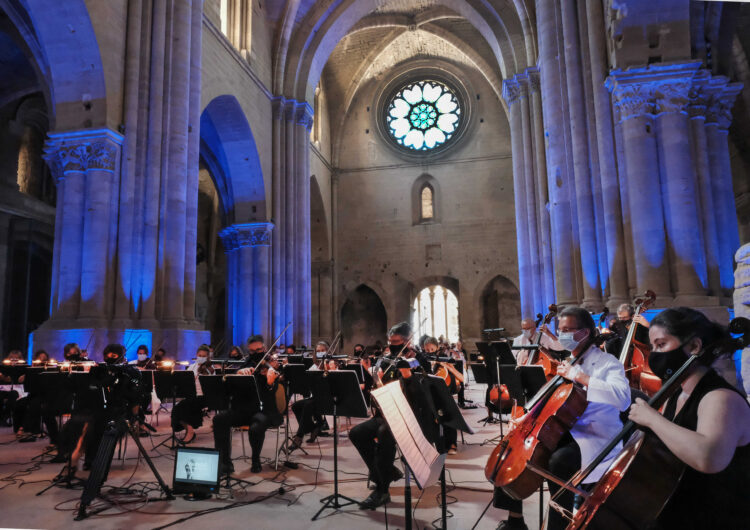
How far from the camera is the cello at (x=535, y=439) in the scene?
3051 mm

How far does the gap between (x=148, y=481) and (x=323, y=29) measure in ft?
63.4

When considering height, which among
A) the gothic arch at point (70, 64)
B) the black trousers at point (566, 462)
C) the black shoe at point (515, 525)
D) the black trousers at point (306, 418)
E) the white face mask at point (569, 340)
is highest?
the gothic arch at point (70, 64)

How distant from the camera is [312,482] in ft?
17.8

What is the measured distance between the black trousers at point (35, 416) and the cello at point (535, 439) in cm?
628

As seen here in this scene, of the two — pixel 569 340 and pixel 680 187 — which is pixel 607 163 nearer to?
pixel 680 187

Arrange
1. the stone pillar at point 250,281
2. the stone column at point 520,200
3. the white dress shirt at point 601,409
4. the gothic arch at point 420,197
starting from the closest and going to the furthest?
the white dress shirt at point 601,409, the stone pillar at point 250,281, the stone column at point 520,200, the gothic arch at point 420,197

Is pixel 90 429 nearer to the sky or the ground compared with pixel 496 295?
nearer to the ground

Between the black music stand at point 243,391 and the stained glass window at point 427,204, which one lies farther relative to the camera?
the stained glass window at point 427,204

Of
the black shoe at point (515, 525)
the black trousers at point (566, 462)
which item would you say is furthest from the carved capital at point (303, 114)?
the black trousers at point (566, 462)

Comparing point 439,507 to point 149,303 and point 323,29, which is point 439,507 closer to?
point 149,303

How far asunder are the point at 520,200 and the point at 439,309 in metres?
9.42

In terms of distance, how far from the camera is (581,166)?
10555mm

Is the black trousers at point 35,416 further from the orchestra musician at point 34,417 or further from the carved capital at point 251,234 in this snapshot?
the carved capital at point 251,234

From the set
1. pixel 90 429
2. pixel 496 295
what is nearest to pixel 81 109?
pixel 90 429
